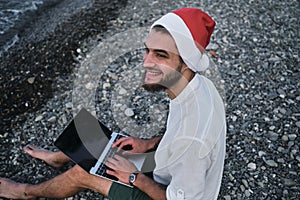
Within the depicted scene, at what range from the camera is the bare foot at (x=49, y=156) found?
4607mm

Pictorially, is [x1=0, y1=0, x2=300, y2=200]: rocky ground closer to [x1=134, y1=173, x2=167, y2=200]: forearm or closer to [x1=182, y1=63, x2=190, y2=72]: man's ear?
[x1=134, y1=173, x2=167, y2=200]: forearm

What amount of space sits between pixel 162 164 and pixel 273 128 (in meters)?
2.40

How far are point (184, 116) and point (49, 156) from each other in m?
2.23

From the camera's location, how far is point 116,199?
3.54m

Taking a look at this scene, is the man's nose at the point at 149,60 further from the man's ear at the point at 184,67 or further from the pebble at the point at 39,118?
the pebble at the point at 39,118

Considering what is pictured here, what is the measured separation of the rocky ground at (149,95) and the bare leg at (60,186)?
34 centimetres

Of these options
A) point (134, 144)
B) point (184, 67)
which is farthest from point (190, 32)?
point (134, 144)

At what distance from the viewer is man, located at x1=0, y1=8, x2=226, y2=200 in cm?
290

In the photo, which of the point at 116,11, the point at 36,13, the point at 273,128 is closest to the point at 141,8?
the point at 116,11

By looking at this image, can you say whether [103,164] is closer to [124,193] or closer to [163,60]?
[124,193]

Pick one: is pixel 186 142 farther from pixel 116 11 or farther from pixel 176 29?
pixel 116 11

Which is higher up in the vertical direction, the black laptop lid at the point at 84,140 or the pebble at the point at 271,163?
the black laptop lid at the point at 84,140

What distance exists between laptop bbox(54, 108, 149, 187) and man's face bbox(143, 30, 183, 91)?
1.03 meters

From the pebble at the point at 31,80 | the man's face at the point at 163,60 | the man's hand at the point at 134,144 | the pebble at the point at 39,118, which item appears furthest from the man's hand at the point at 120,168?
the pebble at the point at 31,80
